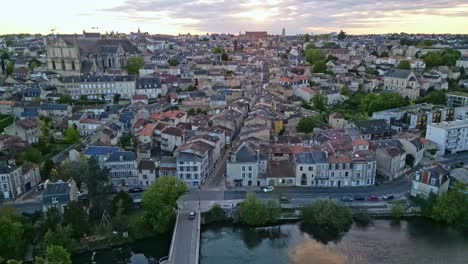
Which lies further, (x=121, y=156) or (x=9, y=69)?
(x=9, y=69)

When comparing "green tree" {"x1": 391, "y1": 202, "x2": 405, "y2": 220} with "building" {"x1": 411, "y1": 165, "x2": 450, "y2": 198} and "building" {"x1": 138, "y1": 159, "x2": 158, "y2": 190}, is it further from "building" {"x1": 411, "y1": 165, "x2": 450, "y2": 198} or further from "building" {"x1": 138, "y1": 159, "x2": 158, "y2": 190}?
"building" {"x1": 138, "y1": 159, "x2": 158, "y2": 190}

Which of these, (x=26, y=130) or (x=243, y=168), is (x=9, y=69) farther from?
(x=243, y=168)

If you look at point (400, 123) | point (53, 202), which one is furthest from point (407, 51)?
point (53, 202)

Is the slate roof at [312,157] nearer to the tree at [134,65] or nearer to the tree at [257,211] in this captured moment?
the tree at [257,211]

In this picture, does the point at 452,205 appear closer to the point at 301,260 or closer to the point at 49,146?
the point at 301,260

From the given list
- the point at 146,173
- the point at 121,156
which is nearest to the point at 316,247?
the point at 146,173

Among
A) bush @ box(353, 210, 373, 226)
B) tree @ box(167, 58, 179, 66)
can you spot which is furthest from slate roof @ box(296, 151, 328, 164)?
tree @ box(167, 58, 179, 66)

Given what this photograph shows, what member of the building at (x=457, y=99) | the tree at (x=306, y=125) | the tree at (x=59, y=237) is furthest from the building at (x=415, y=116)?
the tree at (x=59, y=237)
